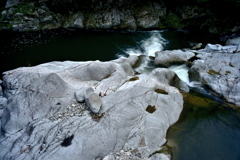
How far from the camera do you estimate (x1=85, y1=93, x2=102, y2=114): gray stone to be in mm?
8094

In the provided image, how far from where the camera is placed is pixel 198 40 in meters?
22.8

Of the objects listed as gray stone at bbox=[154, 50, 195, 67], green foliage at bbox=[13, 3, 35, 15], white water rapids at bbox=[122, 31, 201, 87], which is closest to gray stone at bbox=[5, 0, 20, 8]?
green foliage at bbox=[13, 3, 35, 15]

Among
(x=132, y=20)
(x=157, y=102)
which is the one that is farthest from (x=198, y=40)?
(x=157, y=102)

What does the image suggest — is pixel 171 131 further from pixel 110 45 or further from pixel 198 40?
pixel 198 40

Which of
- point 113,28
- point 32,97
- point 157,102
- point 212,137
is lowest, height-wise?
point 212,137

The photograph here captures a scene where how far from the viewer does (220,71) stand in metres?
13.7

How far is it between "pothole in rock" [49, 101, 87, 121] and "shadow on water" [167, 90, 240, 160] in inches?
204

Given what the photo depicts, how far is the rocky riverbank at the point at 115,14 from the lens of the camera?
1021 inches

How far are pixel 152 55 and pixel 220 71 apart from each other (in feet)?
24.6

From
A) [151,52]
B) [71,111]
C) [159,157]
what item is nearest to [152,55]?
[151,52]

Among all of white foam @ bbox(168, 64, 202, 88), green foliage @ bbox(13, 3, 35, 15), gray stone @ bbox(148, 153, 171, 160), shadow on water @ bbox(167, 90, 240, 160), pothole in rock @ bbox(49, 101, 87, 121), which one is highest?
green foliage @ bbox(13, 3, 35, 15)

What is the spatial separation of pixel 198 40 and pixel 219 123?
53.4 ft

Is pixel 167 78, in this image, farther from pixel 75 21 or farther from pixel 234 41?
pixel 75 21

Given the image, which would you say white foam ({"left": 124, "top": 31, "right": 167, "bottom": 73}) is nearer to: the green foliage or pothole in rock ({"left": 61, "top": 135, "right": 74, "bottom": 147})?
pothole in rock ({"left": 61, "top": 135, "right": 74, "bottom": 147})
